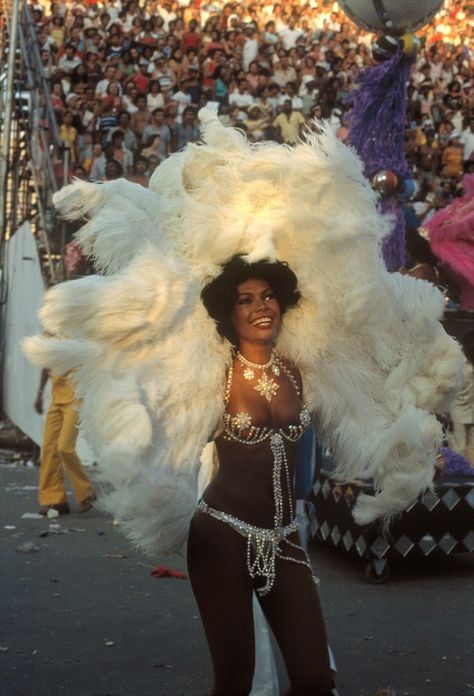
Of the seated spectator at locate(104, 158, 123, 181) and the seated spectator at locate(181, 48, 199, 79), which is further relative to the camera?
the seated spectator at locate(181, 48, 199, 79)

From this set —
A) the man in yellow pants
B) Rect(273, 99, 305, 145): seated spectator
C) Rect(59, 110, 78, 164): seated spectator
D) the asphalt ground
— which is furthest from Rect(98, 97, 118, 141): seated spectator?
the asphalt ground

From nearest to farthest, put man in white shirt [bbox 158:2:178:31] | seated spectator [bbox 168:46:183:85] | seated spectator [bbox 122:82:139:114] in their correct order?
seated spectator [bbox 122:82:139:114] < seated spectator [bbox 168:46:183:85] < man in white shirt [bbox 158:2:178:31]

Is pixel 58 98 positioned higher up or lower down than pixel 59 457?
higher up

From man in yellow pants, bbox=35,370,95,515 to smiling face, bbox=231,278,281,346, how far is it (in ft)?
16.1

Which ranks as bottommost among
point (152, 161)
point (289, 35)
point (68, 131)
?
point (152, 161)

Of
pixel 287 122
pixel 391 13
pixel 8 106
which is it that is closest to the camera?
pixel 391 13

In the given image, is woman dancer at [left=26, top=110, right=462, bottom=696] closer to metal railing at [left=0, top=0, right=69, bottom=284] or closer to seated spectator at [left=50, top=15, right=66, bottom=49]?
metal railing at [left=0, top=0, right=69, bottom=284]

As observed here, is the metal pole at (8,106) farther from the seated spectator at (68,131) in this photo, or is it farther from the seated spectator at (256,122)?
the seated spectator at (256,122)

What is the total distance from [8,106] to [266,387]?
10131mm

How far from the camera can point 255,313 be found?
3.56 m

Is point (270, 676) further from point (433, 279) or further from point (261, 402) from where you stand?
point (433, 279)

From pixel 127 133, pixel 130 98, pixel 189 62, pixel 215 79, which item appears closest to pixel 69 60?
pixel 130 98

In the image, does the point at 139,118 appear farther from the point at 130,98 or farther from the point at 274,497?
the point at 274,497

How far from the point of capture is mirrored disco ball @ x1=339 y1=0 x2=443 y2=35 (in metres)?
6.81
